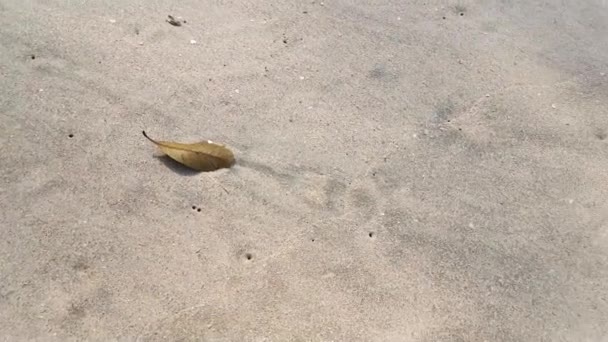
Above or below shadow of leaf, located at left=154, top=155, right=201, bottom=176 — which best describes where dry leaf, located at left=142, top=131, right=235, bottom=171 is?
above

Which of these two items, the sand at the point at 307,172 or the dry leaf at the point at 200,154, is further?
the dry leaf at the point at 200,154

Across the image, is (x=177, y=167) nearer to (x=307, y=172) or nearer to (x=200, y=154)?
(x=200, y=154)

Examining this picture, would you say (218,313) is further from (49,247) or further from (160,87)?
(160,87)

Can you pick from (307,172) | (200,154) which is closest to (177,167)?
(200,154)

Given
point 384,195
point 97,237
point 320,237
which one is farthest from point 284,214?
point 97,237

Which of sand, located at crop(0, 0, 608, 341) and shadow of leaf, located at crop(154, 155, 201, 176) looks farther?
shadow of leaf, located at crop(154, 155, 201, 176)
